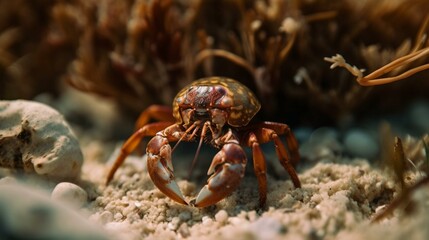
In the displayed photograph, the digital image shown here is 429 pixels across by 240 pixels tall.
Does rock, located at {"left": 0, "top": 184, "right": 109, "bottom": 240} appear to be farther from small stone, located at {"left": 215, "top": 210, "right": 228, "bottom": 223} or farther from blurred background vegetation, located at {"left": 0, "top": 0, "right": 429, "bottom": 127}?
blurred background vegetation, located at {"left": 0, "top": 0, "right": 429, "bottom": 127}

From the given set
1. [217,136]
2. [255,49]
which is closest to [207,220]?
[217,136]

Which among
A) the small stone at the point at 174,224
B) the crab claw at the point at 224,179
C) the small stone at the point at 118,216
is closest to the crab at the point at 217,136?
the crab claw at the point at 224,179

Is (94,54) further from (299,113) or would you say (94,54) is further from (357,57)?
(357,57)

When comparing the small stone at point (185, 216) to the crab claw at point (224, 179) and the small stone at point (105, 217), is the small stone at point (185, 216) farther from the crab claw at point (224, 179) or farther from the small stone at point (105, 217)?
the small stone at point (105, 217)

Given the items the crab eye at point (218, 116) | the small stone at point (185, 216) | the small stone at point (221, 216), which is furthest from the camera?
the crab eye at point (218, 116)

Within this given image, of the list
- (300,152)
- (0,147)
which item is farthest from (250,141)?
(0,147)

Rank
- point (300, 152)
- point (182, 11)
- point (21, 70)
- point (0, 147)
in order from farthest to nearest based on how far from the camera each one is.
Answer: point (21, 70) < point (182, 11) < point (300, 152) < point (0, 147)

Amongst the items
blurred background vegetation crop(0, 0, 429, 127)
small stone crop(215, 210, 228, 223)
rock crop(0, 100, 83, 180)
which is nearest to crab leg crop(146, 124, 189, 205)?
small stone crop(215, 210, 228, 223)
